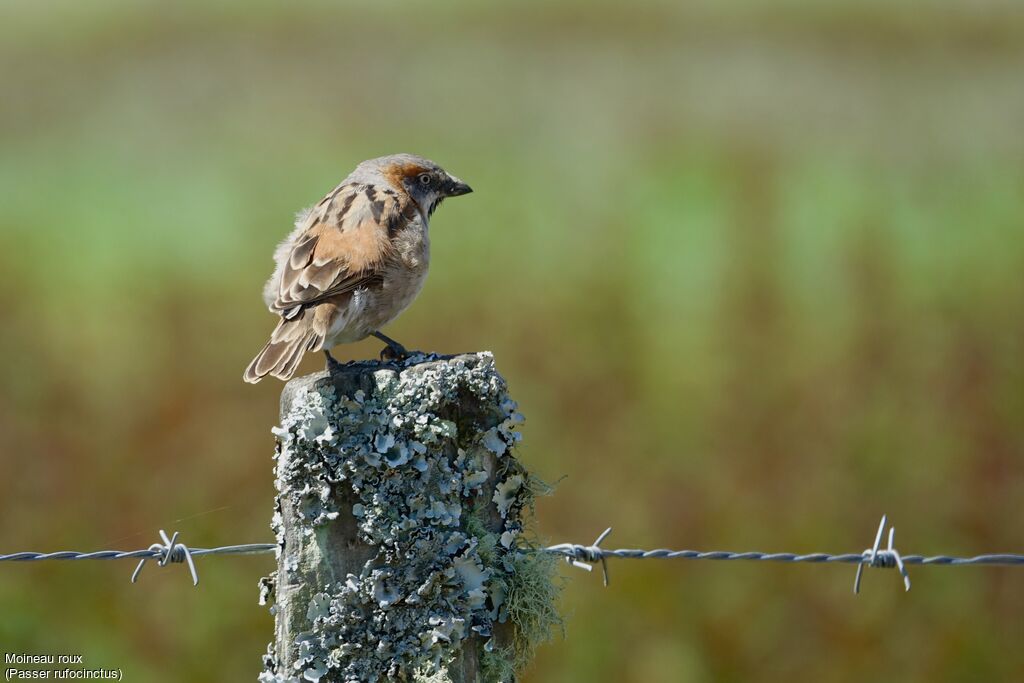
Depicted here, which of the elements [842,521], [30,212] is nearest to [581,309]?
[842,521]

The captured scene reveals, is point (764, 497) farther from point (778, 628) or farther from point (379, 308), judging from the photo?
point (379, 308)

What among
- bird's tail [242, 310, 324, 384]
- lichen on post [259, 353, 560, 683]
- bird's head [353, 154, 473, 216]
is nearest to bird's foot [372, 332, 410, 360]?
bird's tail [242, 310, 324, 384]

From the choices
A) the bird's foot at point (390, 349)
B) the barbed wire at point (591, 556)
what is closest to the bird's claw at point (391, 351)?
the bird's foot at point (390, 349)

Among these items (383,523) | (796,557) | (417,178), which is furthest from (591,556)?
(417,178)

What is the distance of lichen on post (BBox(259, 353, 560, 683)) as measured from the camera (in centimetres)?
272

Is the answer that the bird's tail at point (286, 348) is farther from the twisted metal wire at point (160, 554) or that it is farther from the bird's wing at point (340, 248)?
the twisted metal wire at point (160, 554)

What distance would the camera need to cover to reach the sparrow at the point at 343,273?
377 cm

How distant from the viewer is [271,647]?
285 centimetres

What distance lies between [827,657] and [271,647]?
4.29m

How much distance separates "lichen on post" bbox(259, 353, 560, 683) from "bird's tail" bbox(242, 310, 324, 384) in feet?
2.80

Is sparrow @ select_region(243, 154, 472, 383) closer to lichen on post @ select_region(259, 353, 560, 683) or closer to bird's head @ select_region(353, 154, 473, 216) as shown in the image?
bird's head @ select_region(353, 154, 473, 216)

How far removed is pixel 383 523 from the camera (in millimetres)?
2717

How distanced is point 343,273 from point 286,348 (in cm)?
34

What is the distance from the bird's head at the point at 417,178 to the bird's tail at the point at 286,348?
3.21ft
